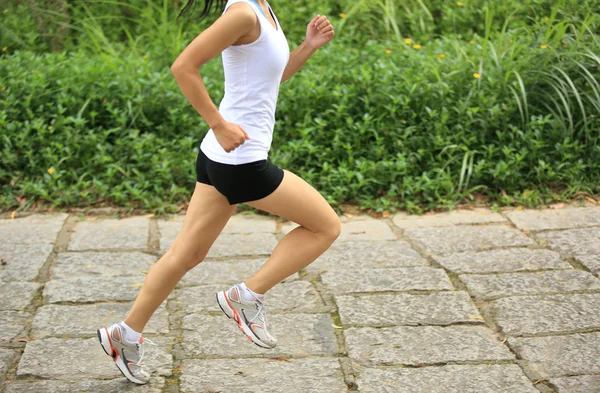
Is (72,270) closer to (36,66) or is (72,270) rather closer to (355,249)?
(355,249)

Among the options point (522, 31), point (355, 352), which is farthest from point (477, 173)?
point (355, 352)

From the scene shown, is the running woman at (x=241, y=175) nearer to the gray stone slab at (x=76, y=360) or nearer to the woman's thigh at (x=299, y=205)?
the woman's thigh at (x=299, y=205)

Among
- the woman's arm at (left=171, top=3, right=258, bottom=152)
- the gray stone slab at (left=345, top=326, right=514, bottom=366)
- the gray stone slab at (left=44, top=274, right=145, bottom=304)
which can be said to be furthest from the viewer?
the gray stone slab at (left=44, top=274, right=145, bottom=304)

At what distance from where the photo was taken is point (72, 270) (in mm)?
3949

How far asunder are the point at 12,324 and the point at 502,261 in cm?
235

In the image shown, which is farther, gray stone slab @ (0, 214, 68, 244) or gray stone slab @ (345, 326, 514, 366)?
gray stone slab @ (0, 214, 68, 244)

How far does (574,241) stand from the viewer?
4199 millimetres

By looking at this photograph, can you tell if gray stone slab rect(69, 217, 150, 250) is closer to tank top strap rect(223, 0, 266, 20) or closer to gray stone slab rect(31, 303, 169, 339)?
gray stone slab rect(31, 303, 169, 339)

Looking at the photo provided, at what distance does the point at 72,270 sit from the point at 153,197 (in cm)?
114

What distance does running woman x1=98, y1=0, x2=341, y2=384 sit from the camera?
2352mm

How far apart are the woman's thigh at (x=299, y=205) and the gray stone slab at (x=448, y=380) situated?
23.2 inches

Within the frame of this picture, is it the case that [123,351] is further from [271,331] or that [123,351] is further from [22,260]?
[22,260]

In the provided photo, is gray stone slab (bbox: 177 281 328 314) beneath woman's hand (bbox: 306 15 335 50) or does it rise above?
beneath

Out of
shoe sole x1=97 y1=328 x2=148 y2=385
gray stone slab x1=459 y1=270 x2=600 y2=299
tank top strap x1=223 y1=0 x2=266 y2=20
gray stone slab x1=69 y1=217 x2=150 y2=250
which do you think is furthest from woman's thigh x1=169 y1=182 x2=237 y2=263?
gray stone slab x1=69 y1=217 x2=150 y2=250
